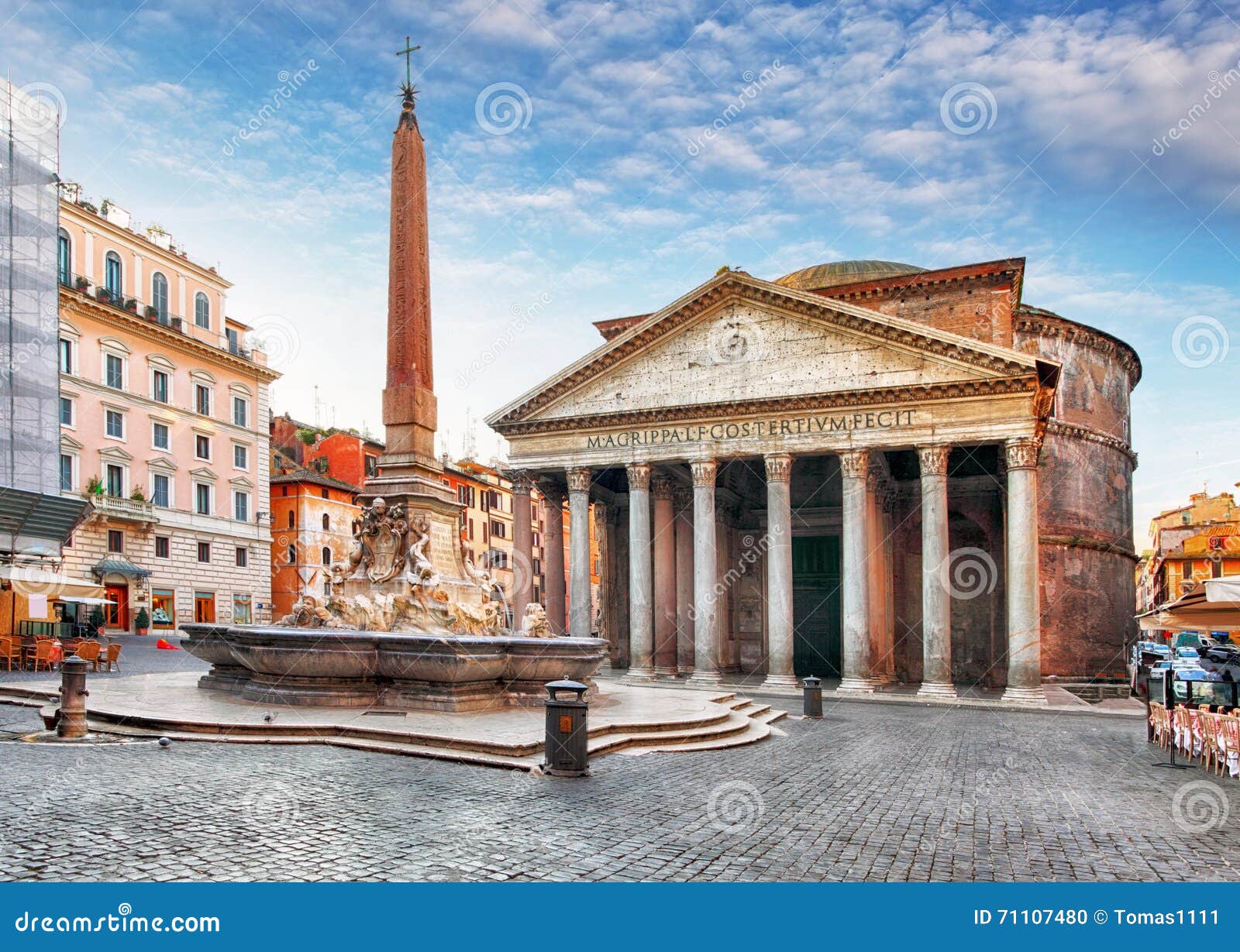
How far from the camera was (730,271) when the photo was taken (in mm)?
26922

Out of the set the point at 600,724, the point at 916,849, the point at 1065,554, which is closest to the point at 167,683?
A: the point at 600,724

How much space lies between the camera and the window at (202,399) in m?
38.0

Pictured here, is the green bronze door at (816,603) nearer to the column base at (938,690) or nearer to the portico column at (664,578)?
the portico column at (664,578)

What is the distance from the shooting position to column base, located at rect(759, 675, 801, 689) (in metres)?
25.4

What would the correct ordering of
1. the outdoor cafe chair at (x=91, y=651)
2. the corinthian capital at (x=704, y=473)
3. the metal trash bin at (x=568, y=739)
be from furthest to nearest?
the corinthian capital at (x=704, y=473)
the outdoor cafe chair at (x=91, y=651)
the metal trash bin at (x=568, y=739)

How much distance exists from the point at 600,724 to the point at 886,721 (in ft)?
27.7

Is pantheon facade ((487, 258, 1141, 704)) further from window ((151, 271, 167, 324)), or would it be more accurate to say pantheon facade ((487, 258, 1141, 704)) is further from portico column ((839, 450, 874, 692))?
window ((151, 271, 167, 324))

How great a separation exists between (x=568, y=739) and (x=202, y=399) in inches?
1331

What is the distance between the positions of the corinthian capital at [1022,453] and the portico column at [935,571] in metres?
1.55

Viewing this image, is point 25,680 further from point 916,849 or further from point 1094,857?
point 1094,857

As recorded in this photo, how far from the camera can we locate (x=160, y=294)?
36.5m

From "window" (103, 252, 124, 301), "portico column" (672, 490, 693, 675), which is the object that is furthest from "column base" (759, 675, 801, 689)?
"window" (103, 252, 124, 301)

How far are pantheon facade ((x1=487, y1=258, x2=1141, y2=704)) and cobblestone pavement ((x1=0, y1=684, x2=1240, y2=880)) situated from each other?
45.9 ft

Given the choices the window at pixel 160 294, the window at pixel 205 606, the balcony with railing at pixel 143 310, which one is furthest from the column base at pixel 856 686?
the window at pixel 160 294
